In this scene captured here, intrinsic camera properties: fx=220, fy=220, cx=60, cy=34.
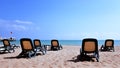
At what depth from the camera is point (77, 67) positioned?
24.6 feet

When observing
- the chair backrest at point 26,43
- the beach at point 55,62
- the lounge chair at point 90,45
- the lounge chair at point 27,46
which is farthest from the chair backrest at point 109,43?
the chair backrest at point 26,43

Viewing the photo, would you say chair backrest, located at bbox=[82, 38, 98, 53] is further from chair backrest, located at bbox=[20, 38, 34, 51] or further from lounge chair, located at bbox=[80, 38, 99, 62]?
chair backrest, located at bbox=[20, 38, 34, 51]

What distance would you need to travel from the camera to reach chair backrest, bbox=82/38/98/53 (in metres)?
9.44

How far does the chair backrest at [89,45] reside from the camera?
31.0 feet

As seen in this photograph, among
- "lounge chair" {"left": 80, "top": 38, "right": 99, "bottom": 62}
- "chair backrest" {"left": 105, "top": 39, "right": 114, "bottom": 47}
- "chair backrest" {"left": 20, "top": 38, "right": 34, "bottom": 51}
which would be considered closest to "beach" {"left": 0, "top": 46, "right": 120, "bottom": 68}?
"lounge chair" {"left": 80, "top": 38, "right": 99, "bottom": 62}

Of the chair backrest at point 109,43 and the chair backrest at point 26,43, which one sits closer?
the chair backrest at point 26,43

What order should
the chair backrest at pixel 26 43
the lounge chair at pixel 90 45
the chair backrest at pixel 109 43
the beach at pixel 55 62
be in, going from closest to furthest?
1. the beach at pixel 55 62
2. the lounge chair at pixel 90 45
3. the chair backrest at pixel 26 43
4. the chair backrest at pixel 109 43

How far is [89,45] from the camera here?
951 centimetres

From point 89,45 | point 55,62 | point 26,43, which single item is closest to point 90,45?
point 89,45

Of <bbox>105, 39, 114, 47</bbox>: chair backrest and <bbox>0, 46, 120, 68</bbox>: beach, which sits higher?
<bbox>105, 39, 114, 47</bbox>: chair backrest

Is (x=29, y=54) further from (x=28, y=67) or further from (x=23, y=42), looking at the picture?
(x=28, y=67)

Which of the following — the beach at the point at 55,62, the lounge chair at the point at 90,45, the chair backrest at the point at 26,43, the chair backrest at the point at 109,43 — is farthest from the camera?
the chair backrest at the point at 109,43

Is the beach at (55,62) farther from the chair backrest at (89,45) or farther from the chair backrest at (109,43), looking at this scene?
the chair backrest at (109,43)

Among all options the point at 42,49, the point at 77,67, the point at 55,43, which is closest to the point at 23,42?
the point at 42,49
